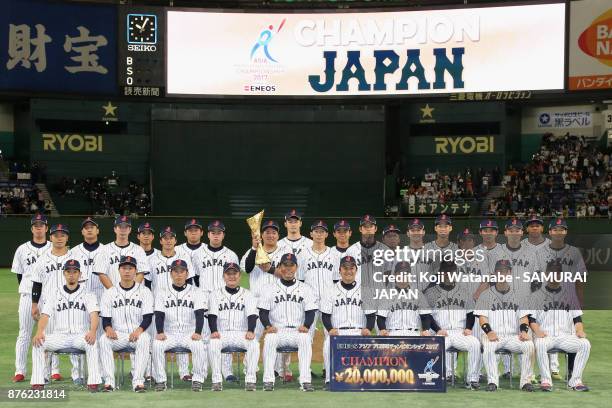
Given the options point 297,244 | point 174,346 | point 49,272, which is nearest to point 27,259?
point 49,272

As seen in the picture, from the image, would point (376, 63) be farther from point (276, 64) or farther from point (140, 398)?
point (140, 398)

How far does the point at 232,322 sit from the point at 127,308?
140cm

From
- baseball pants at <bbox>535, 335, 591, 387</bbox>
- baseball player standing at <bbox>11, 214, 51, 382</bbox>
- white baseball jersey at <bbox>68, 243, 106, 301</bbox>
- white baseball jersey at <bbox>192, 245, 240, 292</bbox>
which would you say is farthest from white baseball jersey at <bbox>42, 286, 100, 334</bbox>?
baseball pants at <bbox>535, 335, 591, 387</bbox>

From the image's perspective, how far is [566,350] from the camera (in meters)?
12.1

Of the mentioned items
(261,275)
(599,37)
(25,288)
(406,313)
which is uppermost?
(599,37)

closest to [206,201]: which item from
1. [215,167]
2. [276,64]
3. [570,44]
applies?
[215,167]

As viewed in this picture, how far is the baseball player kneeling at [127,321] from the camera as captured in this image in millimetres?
11836

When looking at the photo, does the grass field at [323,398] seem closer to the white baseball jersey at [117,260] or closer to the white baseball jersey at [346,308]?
the white baseball jersey at [346,308]

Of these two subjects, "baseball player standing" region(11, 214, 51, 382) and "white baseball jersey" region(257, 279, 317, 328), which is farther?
"baseball player standing" region(11, 214, 51, 382)

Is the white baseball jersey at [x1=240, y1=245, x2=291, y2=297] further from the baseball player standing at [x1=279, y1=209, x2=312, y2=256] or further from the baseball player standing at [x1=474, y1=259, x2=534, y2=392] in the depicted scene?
the baseball player standing at [x1=474, y1=259, x2=534, y2=392]

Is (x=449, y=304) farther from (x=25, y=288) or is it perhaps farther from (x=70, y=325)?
(x=25, y=288)

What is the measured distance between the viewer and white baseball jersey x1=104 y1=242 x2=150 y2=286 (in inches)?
511

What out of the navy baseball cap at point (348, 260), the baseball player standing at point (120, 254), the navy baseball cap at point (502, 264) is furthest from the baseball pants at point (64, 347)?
the navy baseball cap at point (502, 264)

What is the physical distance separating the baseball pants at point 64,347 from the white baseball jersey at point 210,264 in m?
2.14
